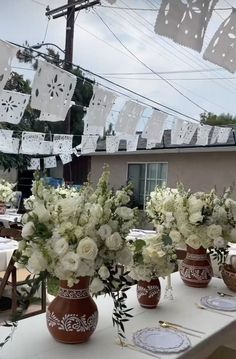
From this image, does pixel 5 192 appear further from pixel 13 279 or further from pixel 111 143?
pixel 13 279

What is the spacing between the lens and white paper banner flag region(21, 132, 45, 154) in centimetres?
773

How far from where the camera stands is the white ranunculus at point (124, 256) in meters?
1.36

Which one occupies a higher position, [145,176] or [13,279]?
[145,176]

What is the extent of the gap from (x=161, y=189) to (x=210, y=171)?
6.78m

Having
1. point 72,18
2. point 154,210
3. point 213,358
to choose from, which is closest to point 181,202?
point 154,210

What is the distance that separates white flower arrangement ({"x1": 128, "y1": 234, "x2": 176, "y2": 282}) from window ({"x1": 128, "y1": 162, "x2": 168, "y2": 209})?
770cm

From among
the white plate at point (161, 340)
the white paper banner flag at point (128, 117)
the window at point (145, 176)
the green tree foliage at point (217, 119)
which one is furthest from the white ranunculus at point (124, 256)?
the green tree foliage at point (217, 119)

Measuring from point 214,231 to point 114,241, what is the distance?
2.56 feet

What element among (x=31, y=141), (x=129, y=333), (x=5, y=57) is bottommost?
(x=129, y=333)

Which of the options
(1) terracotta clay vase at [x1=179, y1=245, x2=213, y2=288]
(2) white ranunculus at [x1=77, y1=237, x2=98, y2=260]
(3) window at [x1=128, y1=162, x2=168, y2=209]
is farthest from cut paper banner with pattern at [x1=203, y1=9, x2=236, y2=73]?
(3) window at [x1=128, y1=162, x2=168, y2=209]

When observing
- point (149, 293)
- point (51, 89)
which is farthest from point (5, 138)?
point (149, 293)

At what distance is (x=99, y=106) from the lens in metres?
4.72

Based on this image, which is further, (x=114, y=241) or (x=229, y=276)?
(x=229, y=276)

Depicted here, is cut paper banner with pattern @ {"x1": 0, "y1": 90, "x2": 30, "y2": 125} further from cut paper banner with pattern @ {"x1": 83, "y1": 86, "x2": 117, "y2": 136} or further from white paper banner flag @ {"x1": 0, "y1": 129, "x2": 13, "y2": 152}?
white paper banner flag @ {"x1": 0, "y1": 129, "x2": 13, "y2": 152}
